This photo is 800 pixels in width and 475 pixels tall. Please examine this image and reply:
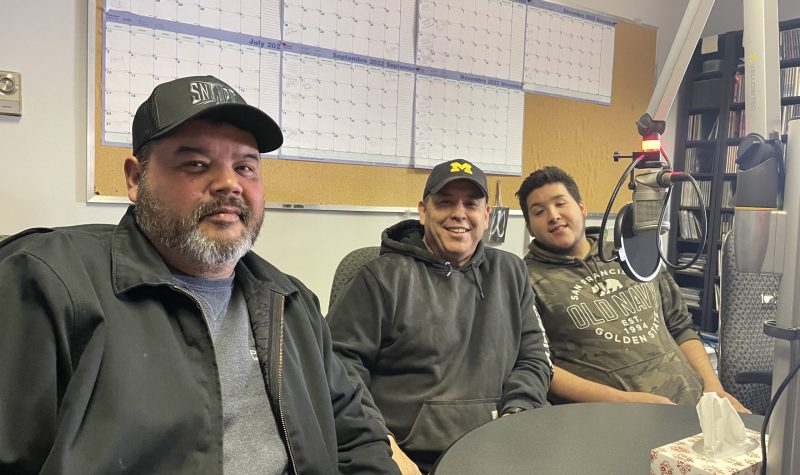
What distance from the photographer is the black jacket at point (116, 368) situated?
857 mm

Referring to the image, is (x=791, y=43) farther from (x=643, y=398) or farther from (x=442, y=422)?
(x=442, y=422)

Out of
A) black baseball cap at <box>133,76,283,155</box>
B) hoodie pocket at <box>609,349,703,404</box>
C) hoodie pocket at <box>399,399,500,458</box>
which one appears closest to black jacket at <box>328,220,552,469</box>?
hoodie pocket at <box>399,399,500,458</box>

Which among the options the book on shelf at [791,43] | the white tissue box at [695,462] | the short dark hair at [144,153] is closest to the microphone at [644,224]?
the white tissue box at [695,462]

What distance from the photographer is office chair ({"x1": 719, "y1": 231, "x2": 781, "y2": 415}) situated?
2.06 m

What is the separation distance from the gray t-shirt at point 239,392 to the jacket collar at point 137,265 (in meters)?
→ 0.08

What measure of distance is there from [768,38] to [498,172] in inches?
77.7

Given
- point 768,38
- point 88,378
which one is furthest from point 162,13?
point 768,38

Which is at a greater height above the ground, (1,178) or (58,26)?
(58,26)

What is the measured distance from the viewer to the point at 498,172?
2828 mm

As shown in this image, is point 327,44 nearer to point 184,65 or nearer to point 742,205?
point 184,65

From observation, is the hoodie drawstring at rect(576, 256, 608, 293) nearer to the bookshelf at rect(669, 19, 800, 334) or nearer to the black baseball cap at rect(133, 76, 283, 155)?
the black baseball cap at rect(133, 76, 283, 155)

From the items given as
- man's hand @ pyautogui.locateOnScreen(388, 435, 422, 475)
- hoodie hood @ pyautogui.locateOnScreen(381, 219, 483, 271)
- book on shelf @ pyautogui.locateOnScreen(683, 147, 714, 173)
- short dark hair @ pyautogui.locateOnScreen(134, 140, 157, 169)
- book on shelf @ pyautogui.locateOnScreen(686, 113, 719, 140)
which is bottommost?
man's hand @ pyautogui.locateOnScreen(388, 435, 422, 475)

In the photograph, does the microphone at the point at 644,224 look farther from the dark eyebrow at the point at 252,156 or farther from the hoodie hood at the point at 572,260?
the hoodie hood at the point at 572,260

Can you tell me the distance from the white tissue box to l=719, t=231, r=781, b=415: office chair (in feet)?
4.19
